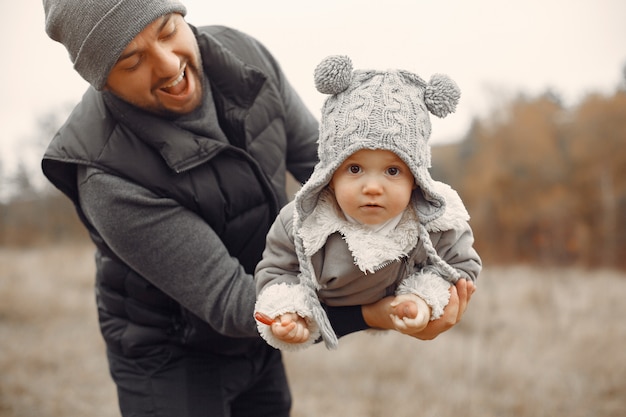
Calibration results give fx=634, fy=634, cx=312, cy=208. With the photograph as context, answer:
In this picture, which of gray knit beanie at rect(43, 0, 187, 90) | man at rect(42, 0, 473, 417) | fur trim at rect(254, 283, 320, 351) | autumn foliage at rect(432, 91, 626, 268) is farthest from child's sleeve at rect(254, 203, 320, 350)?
autumn foliage at rect(432, 91, 626, 268)

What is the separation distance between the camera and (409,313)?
1.17m

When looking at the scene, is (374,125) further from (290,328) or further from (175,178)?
(175,178)

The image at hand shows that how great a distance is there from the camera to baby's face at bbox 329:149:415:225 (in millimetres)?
1125

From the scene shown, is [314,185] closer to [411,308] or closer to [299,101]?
[411,308]

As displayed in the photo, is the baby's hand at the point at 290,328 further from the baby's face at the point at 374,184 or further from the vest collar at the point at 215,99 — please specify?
the vest collar at the point at 215,99

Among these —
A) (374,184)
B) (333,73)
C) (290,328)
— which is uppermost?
(333,73)

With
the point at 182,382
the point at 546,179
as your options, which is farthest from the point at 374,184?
the point at 546,179

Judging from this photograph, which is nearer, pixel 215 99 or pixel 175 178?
pixel 175 178

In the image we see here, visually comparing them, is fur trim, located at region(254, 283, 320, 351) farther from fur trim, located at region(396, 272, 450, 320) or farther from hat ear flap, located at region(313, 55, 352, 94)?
hat ear flap, located at region(313, 55, 352, 94)

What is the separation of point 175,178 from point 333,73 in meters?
0.50

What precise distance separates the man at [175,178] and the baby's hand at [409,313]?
46mm

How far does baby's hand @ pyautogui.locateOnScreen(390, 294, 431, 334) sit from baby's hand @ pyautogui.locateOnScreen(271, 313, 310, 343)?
18cm

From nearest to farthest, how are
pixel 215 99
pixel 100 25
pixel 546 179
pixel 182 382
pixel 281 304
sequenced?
pixel 281 304 < pixel 100 25 < pixel 215 99 < pixel 182 382 < pixel 546 179

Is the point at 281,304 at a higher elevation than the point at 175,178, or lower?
lower
